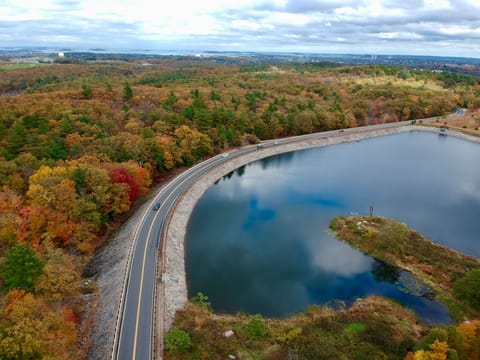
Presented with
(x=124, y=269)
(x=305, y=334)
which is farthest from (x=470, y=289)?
(x=124, y=269)

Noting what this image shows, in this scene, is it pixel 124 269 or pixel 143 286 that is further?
pixel 124 269

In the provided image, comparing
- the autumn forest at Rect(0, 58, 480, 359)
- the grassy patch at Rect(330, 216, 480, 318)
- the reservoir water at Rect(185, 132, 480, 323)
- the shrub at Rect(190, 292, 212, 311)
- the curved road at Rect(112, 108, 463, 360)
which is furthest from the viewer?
the reservoir water at Rect(185, 132, 480, 323)

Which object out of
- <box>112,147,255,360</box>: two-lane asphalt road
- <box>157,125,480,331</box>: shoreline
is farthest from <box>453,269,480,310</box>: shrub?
<box>112,147,255,360</box>: two-lane asphalt road

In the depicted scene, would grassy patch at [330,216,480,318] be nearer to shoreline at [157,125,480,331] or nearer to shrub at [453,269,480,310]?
shrub at [453,269,480,310]

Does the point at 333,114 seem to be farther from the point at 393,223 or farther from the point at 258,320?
the point at 258,320

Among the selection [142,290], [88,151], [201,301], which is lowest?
[201,301]

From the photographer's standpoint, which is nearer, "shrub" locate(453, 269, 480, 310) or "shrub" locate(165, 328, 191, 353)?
"shrub" locate(165, 328, 191, 353)

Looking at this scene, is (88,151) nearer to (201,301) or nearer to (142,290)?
(142,290)
